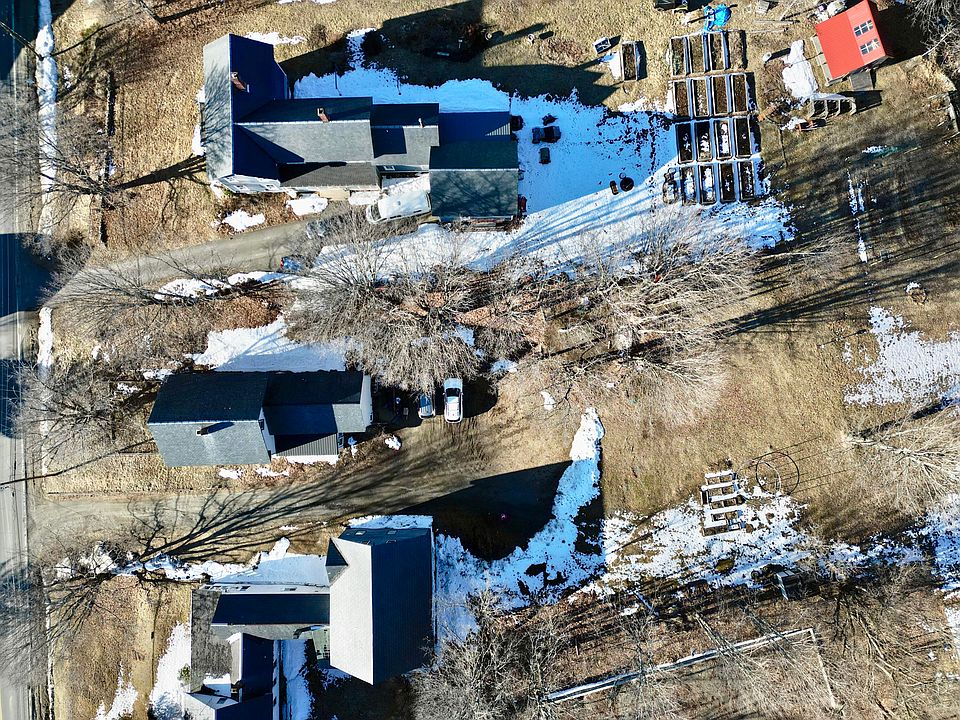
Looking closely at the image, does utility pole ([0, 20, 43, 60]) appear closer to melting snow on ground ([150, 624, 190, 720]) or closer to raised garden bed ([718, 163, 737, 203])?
melting snow on ground ([150, 624, 190, 720])

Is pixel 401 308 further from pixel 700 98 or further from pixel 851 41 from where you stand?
pixel 851 41

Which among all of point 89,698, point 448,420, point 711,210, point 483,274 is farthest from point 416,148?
point 89,698

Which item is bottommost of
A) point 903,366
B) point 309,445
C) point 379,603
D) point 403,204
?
point 379,603

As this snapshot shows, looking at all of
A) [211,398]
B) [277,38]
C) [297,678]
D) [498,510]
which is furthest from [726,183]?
[297,678]

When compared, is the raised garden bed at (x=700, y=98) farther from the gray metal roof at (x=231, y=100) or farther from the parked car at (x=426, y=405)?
the gray metal roof at (x=231, y=100)

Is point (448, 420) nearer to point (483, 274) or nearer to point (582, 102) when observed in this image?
point (483, 274)

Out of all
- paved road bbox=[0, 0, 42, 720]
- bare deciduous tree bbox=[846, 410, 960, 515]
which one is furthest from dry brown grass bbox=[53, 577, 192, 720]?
bare deciduous tree bbox=[846, 410, 960, 515]

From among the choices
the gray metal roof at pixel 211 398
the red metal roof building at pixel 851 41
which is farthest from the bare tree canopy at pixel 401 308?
the red metal roof building at pixel 851 41
